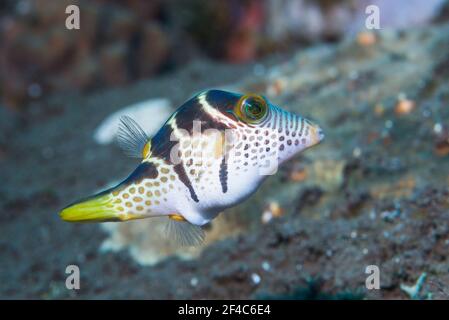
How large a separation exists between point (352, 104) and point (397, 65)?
75 centimetres

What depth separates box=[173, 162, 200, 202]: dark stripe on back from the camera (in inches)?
83.0

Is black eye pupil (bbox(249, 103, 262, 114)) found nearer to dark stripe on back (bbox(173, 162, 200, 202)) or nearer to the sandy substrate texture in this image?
dark stripe on back (bbox(173, 162, 200, 202))

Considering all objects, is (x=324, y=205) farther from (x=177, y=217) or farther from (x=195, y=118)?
(x=195, y=118)

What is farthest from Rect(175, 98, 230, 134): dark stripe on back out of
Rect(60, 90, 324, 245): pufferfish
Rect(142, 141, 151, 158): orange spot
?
Rect(142, 141, 151, 158): orange spot

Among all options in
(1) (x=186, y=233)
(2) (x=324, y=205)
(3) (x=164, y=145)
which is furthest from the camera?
(2) (x=324, y=205)

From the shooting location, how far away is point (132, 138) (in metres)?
2.34

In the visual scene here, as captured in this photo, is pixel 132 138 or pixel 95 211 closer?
pixel 95 211

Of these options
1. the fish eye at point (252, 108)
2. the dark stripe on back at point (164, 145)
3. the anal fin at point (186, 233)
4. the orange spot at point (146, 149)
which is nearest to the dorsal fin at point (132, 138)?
the orange spot at point (146, 149)

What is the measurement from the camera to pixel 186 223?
2334 mm

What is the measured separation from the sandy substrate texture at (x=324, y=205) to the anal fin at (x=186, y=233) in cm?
103

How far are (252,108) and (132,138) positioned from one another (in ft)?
2.17

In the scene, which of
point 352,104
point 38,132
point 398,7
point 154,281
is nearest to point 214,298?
point 154,281

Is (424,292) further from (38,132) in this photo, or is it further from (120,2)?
(120,2)

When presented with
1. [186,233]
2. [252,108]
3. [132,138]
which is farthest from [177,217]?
[252,108]
